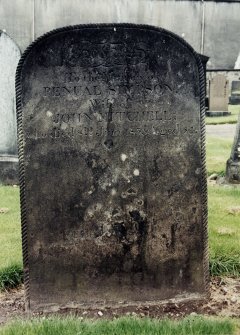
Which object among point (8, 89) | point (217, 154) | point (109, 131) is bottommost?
point (217, 154)

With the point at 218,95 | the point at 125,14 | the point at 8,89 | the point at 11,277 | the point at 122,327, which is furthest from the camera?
the point at 125,14

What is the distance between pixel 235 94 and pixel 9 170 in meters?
23.9

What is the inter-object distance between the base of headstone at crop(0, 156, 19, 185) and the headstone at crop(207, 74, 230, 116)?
15.1m

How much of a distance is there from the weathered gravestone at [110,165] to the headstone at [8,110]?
14.4 ft

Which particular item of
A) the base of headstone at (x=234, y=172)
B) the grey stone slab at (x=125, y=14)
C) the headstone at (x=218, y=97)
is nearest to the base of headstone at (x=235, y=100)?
the headstone at (x=218, y=97)

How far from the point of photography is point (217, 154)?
10477mm

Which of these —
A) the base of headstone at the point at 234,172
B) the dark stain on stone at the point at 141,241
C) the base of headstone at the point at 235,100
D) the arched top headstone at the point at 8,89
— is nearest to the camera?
the dark stain on stone at the point at 141,241

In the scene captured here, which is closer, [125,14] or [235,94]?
[235,94]

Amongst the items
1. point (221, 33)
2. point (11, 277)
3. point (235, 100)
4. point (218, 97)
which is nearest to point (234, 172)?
point (11, 277)

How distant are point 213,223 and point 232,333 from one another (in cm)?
233

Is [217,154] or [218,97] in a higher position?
[218,97]

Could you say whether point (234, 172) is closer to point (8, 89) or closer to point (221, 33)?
point (8, 89)

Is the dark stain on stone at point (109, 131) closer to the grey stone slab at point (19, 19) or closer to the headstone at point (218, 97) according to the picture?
the headstone at point (218, 97)

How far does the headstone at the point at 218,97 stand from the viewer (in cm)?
2173
